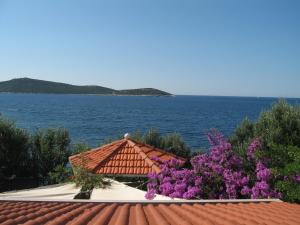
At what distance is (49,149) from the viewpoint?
24219 millimetres

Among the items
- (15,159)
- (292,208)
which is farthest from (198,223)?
(15,159)

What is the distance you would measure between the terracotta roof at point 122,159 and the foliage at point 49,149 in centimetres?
819

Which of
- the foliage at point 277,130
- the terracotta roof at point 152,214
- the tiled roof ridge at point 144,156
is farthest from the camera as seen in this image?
the tiled roof ridge at point 144,156

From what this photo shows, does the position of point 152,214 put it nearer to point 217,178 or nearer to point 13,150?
point 217,178

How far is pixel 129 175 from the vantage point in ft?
47.3

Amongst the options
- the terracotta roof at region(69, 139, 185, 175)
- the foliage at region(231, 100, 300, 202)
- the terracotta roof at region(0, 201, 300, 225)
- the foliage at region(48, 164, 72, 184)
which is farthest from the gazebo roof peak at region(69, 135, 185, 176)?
the terracotta roof at region(0, 201, 300, 225)

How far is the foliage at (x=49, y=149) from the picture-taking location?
23797 mm

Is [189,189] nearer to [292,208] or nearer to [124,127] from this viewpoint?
[292,208]

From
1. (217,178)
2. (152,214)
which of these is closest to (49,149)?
(217,178)

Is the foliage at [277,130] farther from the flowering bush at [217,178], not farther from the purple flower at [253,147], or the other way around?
the flowering bush at [217,178]

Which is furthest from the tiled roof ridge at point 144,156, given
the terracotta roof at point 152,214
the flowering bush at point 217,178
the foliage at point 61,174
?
the terracotta roof at point 152,214

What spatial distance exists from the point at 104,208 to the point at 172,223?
6.04ft

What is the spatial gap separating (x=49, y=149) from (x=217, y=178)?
49.4ft

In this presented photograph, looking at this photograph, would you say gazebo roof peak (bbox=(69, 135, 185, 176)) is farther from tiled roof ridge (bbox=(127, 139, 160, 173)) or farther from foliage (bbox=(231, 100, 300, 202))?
foliage (bbox=(231, 100, 300, 202))
